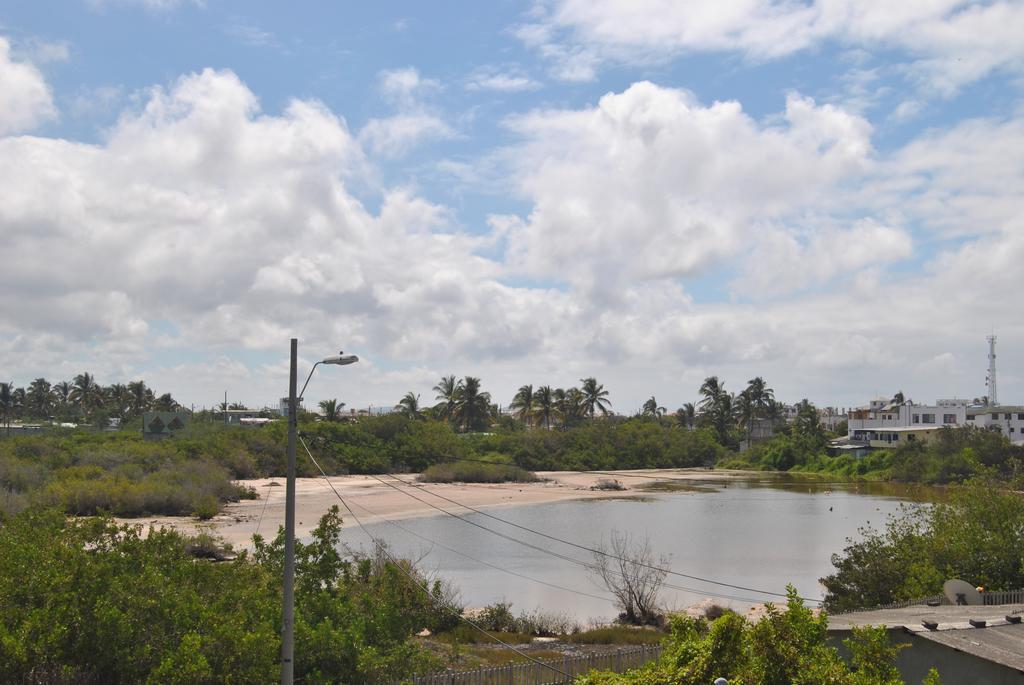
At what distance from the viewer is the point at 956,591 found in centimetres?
1883

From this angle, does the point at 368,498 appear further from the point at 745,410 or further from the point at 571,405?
the point at 745,410

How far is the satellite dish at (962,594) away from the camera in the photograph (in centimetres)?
1875

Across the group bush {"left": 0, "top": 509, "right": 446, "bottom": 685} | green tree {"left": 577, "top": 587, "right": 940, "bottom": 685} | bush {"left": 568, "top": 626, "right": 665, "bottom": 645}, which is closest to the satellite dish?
bush {"left": 568, "top": 626, "right": 665, "bottom": 645}

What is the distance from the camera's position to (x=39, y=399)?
449ft

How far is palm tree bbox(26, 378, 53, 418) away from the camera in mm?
136625

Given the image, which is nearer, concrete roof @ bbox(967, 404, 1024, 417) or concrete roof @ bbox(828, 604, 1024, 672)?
concrete roof @ bbox(828, 604, 1024, 672)

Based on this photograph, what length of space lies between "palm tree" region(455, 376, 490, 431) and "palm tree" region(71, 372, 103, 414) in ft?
200

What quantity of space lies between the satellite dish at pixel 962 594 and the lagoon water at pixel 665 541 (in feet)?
45.4

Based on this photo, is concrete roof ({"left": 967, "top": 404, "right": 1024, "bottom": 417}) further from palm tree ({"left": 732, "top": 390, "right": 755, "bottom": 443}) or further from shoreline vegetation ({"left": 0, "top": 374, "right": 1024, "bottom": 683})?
shoreline vegetation ({"left": 0, "top": 374, "right": 1024, "bottom": 683})

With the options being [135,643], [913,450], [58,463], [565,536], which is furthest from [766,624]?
[913,450]

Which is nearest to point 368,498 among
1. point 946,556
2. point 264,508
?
point 264,508

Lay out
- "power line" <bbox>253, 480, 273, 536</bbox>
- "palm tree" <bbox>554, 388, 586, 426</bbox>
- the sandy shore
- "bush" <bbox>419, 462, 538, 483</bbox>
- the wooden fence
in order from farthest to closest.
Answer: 1. "palm tree" <bbox>554, 388, 586, 426</bbox>
2. "bush" <bbox>419, 462, 538, 483</bbox>
3. "power line" <bbox>253, 480, 273, 536</bbox>
4. the sandy shore
5. the wooden fence

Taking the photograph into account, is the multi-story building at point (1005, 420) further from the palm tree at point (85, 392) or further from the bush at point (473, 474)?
the palm tree at point (85, 392)

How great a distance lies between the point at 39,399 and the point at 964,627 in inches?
5887
